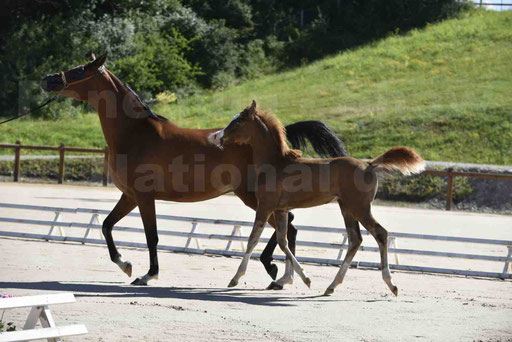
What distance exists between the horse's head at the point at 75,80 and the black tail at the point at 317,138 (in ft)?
7.93

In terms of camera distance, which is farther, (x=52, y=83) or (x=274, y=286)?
(x=52, y=83)

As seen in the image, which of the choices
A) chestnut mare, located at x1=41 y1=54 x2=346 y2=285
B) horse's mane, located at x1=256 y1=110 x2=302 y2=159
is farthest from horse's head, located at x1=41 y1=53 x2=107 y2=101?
horse's mane, located at x1=256 y1=110 x2=302 y2=159

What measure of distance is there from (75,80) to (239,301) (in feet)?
11.1

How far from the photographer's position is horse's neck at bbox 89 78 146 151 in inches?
371

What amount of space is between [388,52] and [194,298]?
125 feet

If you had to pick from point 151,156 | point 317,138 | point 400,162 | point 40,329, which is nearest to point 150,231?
point 151,156

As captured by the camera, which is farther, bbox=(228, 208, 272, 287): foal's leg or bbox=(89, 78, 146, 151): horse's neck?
bbox=(89, 78, 146, 151): horse's neck

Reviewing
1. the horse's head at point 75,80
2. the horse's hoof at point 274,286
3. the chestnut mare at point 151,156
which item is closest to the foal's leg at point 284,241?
the horse's hoof at point 274,286

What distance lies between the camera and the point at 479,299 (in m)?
8.72

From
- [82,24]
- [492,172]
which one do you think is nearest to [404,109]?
[492,172]

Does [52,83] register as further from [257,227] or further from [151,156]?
[257,227]

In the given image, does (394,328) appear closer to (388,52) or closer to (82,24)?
(82,24)

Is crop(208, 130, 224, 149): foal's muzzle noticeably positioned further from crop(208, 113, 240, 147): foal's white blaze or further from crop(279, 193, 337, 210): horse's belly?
crop(279, 193, 337, 210): horse's belly

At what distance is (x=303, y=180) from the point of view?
28.9 ft
